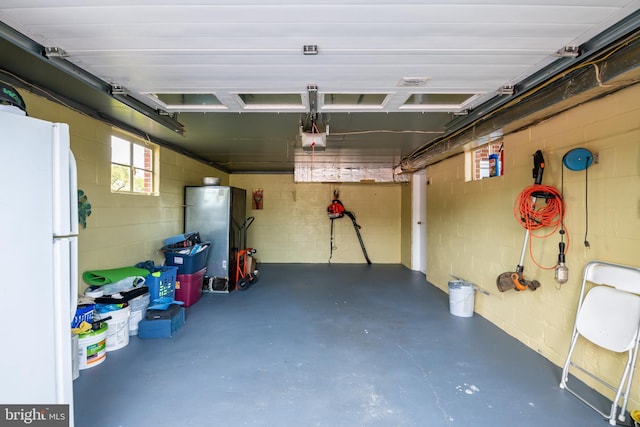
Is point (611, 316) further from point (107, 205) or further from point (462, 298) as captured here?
point (107, 205)

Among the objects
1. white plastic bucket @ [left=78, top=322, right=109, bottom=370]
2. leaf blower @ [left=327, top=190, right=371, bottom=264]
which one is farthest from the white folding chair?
leaf blower @ [left=327, top=190, right=371, bottom=264]

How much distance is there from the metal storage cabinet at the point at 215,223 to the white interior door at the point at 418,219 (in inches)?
150

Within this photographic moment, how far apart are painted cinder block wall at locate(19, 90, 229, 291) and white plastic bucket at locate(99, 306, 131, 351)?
1.70 feet

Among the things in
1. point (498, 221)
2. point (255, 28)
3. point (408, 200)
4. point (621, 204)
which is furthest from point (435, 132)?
point (408, 200)

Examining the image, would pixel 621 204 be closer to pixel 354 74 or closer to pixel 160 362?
pixel 354 74

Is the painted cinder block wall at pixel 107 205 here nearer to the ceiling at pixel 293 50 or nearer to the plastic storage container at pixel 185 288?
the ceiling at pixel 293 50

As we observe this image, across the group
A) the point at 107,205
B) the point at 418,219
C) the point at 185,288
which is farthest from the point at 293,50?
the point at 418,219

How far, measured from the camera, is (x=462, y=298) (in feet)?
11.3

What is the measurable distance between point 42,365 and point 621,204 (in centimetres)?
333

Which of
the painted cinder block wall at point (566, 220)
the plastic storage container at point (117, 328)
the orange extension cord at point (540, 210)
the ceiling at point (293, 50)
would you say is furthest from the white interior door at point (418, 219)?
the plastic storage container at point (117, 328)

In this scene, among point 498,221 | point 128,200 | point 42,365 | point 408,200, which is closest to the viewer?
point 42,365

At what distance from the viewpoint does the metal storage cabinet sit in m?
4.64

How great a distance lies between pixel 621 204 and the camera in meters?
1.90

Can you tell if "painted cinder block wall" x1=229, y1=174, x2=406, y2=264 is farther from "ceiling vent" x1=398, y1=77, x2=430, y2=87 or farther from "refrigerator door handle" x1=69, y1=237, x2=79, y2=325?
"refrigerator door handle" x1=69, y1=237, x2=79, y2=325
